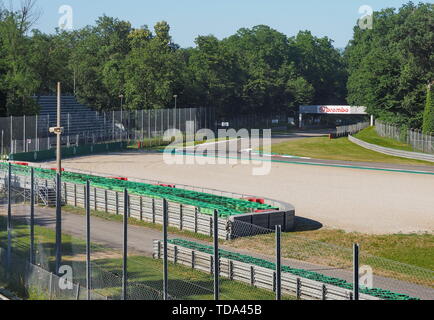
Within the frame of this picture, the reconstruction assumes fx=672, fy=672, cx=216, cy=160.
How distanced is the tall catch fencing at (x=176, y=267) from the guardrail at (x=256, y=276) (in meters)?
0.03

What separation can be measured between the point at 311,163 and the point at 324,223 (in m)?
29.2

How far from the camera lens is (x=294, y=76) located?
163500mm

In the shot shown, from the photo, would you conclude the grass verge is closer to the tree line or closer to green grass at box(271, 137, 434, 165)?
green grass at box(271, 137, 434, 165)

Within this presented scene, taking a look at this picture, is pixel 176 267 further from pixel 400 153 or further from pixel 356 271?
pixel 400 153

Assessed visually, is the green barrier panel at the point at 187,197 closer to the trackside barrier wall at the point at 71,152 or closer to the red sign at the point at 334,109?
the trackside barrier wall at the point at 71,152

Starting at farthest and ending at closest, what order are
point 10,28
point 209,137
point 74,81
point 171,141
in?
1. point 74,81
2. point 209,137
3. point 171,141
4. point 10,28

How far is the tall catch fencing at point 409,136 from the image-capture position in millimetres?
66375

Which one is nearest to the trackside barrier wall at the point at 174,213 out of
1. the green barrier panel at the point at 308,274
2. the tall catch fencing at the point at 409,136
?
the green barrier panel at the point at 308,274

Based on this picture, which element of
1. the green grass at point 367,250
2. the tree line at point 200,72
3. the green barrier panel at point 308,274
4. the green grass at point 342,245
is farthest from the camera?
the tree line at point 200,72

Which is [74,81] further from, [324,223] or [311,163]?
[324,223]

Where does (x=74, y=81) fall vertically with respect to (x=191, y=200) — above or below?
above

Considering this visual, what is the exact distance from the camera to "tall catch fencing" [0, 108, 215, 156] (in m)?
61.0

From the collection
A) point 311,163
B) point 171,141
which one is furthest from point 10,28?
point 311,163
